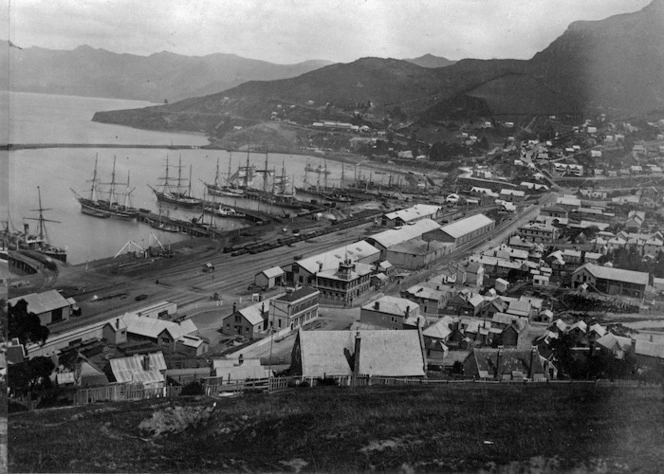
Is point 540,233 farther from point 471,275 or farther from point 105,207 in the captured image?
point 105,207

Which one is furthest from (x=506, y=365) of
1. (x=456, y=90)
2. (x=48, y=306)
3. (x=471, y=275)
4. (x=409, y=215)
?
(x=456, y=90)

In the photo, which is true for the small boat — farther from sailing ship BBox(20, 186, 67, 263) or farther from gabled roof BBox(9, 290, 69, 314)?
gabled roof BBox(9, 290, 69, 314)

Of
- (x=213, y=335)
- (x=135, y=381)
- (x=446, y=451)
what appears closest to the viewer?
(x=446, y=451)

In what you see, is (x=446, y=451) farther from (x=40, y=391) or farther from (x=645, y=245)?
(x=645, y=245)

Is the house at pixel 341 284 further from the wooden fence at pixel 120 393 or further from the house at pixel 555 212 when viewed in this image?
the house at pixel 555 212

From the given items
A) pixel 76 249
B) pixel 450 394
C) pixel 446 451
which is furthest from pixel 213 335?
pixel 76 249
